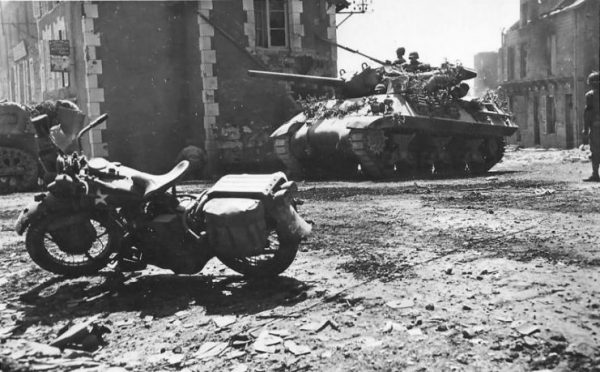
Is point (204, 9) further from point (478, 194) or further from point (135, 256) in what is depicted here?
point (135, 256)

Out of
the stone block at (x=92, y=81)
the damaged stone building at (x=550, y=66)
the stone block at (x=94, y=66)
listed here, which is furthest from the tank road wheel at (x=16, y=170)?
the damaged stone building at (x=550, y=66)

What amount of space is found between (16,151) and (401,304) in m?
12.5

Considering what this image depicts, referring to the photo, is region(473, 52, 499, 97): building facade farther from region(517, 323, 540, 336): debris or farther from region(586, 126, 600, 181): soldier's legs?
region(517, 323, 540, 336): debris

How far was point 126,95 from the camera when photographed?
58.2 feet

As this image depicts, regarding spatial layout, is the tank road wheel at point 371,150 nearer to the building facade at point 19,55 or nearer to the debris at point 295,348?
the debris at point 295,348

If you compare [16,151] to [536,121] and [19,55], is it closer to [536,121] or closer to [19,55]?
[19,55]

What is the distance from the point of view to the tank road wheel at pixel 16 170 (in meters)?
14.5

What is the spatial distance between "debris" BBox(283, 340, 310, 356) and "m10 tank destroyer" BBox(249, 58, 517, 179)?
32.9ft

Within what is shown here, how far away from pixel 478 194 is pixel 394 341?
674 centimetres

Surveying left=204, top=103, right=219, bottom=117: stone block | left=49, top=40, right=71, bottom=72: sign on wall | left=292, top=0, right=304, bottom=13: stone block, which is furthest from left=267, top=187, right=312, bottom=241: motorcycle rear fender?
left=292, top=0, right=304, bottom=13: stone block

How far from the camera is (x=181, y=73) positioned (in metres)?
18.5

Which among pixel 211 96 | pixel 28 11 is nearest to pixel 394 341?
pixel 211 96

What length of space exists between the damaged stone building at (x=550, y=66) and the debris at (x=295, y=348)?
28178 mm

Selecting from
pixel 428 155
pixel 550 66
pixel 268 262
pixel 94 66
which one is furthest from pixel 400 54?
pixel 550 66
